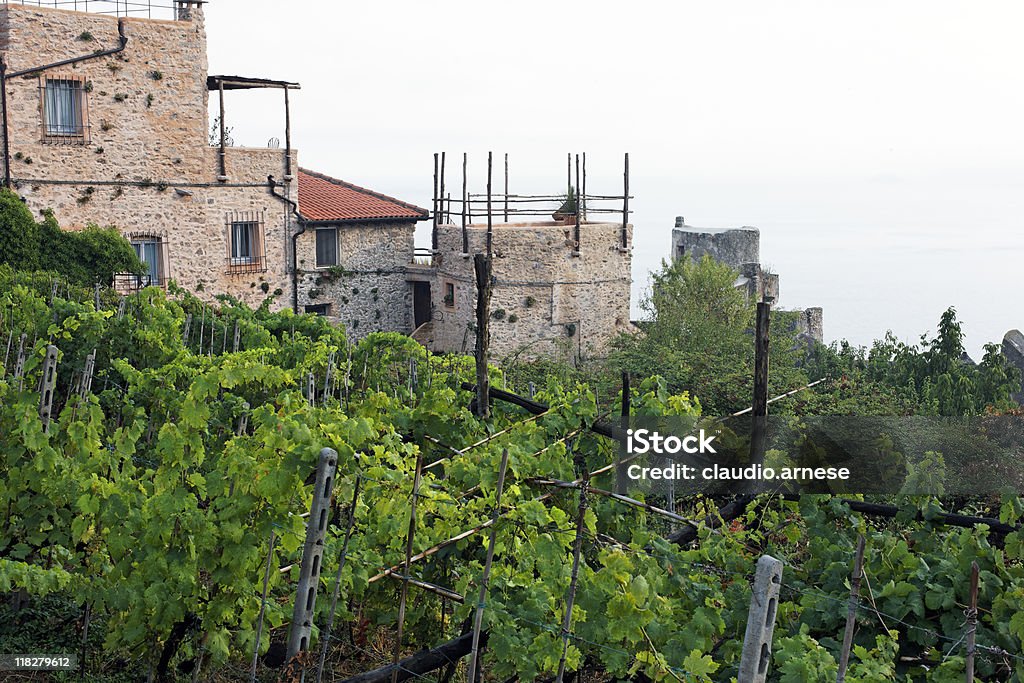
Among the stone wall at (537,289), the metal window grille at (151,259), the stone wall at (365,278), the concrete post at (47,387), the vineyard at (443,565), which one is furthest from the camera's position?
the stone wall at (537,289)

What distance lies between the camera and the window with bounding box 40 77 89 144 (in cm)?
1952

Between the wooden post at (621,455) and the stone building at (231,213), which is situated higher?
the stone building at (231,213)

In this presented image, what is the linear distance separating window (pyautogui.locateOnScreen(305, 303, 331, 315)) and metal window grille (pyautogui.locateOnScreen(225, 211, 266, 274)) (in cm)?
134

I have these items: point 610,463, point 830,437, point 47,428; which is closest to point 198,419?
point 47,428

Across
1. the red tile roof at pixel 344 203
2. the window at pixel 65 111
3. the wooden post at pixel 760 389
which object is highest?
the window at pixel 65 111

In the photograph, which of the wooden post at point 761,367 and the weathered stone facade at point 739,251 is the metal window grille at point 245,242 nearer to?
the weathered stone facade at point 739,251

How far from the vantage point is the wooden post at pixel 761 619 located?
3.55 metres

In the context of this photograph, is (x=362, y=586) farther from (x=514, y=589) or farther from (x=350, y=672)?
(x=350, y=672)

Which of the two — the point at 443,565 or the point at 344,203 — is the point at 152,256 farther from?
the point at 443,565

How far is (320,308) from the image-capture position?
77.7 feet

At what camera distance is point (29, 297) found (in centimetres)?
1268

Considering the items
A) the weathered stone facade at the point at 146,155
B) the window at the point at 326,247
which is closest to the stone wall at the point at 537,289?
the window at the point at 326,247

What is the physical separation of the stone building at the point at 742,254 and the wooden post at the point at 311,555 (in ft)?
79.7

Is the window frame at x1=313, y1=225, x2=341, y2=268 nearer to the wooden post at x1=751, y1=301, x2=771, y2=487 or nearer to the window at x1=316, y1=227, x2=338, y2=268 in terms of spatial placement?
the window at x1=316, y1=227, x2=338, y2=268
